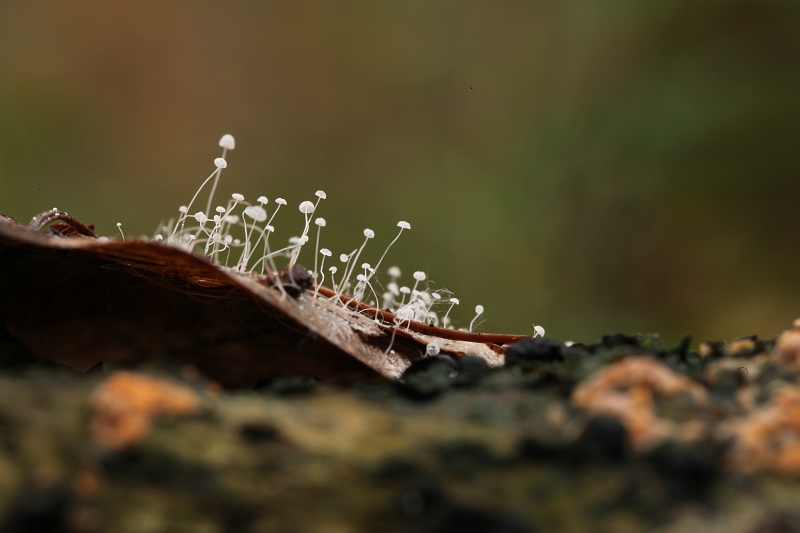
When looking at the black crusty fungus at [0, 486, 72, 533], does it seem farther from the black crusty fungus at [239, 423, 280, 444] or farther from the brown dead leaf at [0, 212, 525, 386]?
the brown dead leaf at [0, 212, 525, 386]

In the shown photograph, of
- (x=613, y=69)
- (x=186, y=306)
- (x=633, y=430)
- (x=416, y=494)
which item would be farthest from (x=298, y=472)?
(x=613, y=69)

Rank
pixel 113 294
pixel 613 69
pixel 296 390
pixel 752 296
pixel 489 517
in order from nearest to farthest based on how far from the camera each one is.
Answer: pixel 489 517, pixel 296 390, pixel 113 294, pixel 752 296, pixel 613 69

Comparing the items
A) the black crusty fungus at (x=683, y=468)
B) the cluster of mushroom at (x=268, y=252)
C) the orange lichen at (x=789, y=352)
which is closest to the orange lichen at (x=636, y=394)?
the black crusty fungus at (x=683, y=468)

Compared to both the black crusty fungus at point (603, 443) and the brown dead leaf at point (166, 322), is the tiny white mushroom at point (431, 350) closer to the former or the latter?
the brown dead leaf at point (166, 322)

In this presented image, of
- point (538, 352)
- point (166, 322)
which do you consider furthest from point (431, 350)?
point (166, 322)

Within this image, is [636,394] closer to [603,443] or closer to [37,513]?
[603,443]

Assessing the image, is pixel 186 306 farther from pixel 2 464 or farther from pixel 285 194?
pixel 285 194

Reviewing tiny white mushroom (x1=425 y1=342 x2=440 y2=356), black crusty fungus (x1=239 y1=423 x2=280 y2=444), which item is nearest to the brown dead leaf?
tiny white mushroom (x1=425 y1=342 x2=440 y2=356)
